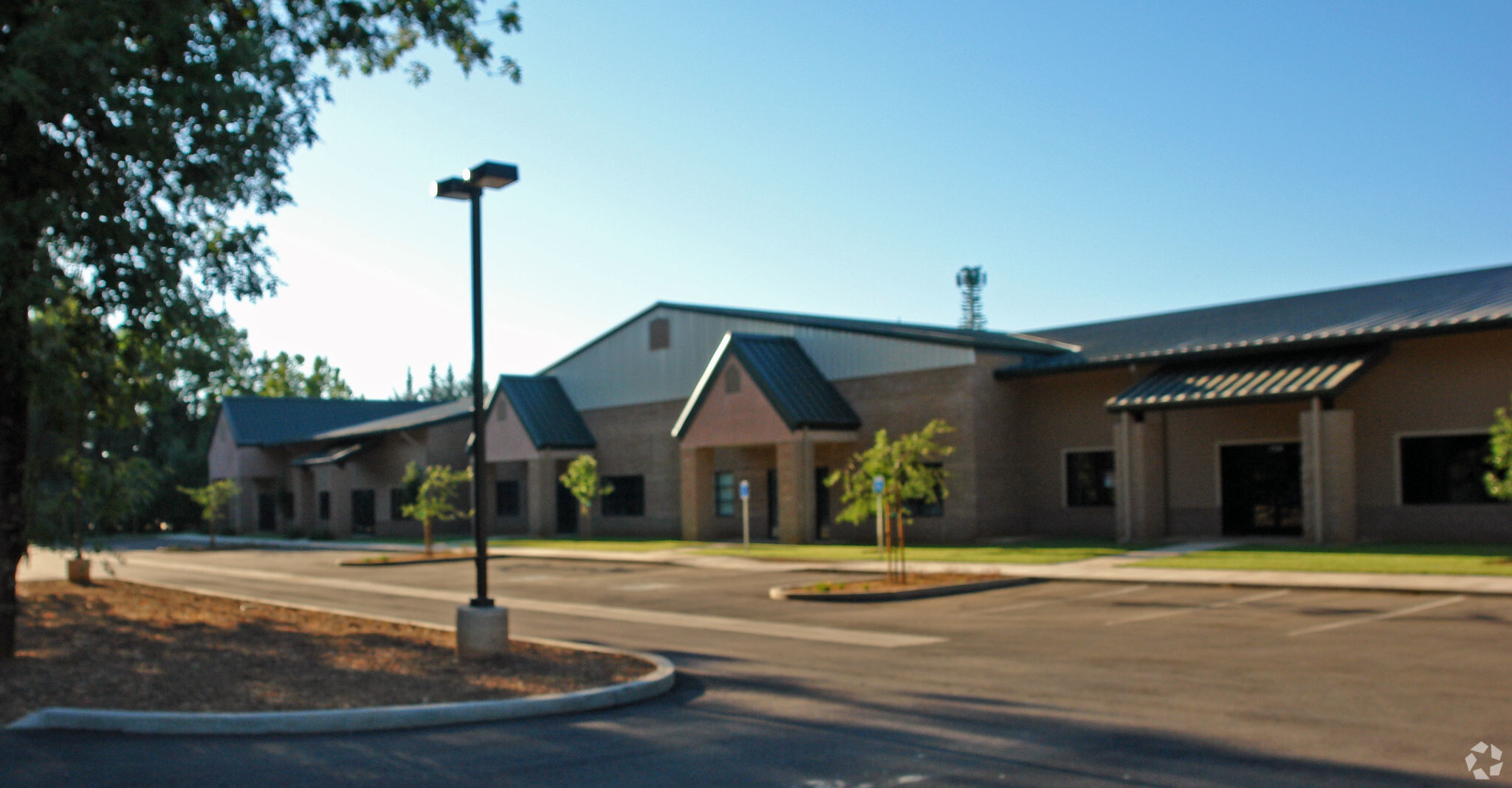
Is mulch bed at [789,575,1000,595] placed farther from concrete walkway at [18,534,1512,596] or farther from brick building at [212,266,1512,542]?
brick building at [212,266,1512,542]

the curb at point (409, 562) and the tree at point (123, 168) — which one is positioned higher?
the tree at point (123, 168)

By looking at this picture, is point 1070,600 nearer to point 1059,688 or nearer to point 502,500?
point 1059,688

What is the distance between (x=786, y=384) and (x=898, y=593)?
16.0m

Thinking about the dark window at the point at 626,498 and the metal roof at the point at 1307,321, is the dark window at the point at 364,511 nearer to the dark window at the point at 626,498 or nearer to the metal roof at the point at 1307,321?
the dark window at the point at 626,498

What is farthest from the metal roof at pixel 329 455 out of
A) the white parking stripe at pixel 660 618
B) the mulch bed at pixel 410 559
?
the white parking stripe at pixel 660 618

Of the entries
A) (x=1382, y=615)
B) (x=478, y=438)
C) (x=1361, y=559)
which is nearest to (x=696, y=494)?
(x=1361, y=559)

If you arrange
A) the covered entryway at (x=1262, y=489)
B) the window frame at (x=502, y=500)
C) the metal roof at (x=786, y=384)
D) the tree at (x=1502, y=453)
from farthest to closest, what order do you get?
the window frame at (x=502, y=500), the metal roof at (x=786, y=384), the covered entryway at (x=1262, y=489), the tree at (x=1502, y=453)

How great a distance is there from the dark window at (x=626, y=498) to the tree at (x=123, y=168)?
30.1m

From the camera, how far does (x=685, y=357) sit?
41375 millimetres

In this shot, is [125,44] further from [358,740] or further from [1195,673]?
[1195,673]

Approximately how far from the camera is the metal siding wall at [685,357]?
33.6 m

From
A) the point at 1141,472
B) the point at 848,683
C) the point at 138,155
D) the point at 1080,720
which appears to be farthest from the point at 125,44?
the point at 1141,472

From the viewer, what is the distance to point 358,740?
880 cm

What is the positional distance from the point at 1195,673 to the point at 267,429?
59.3 meters
